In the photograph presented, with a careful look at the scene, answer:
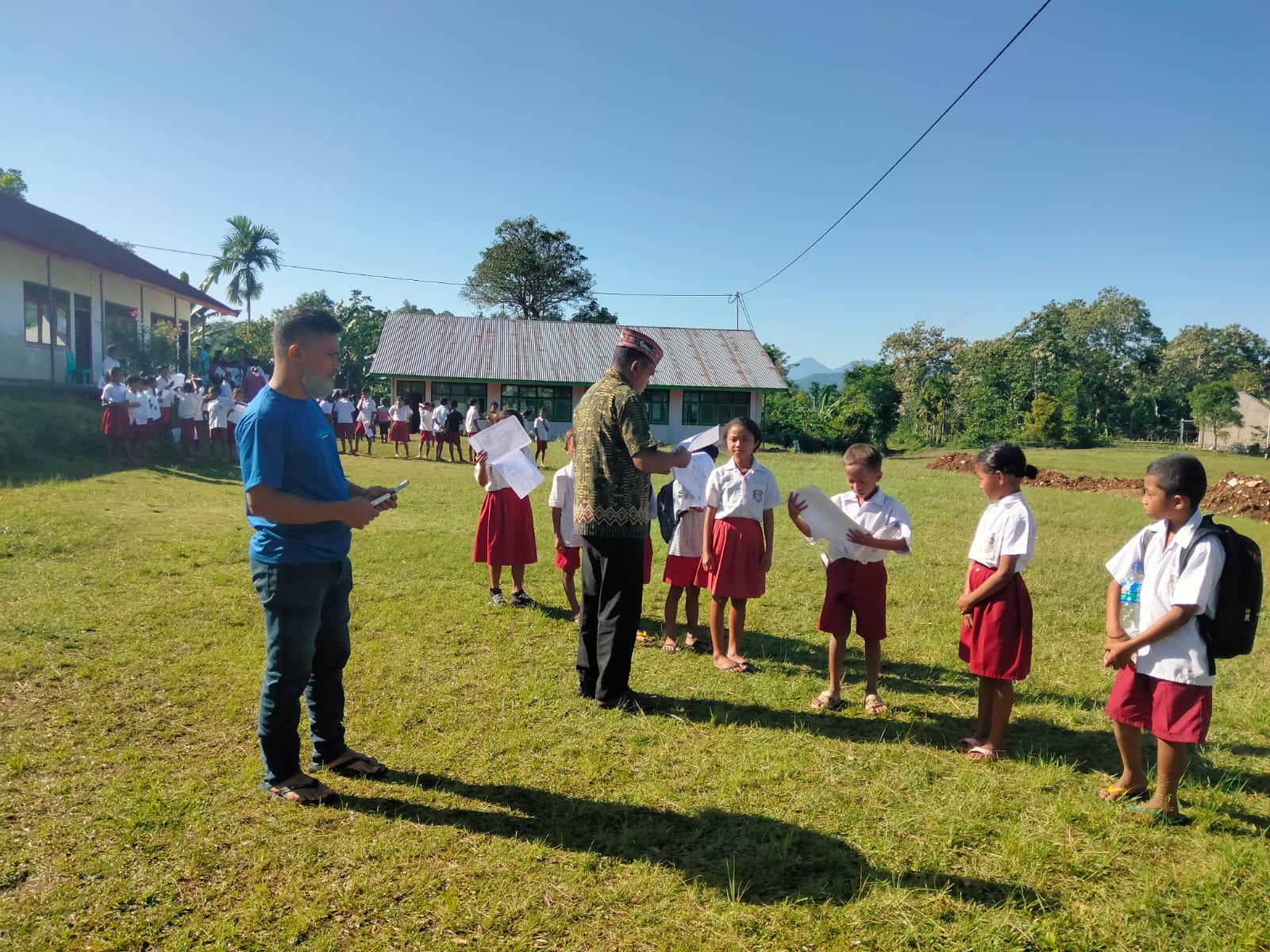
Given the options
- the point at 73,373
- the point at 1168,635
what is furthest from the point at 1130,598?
the point at 73,373

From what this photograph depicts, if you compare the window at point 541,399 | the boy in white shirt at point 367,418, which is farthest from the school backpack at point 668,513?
the window at point 541,399

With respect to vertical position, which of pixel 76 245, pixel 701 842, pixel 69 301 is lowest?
pixel 701 842

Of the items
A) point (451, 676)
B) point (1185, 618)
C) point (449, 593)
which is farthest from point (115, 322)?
point (1185, 618)

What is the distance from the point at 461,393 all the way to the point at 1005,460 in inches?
1116

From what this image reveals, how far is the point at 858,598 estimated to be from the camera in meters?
4.39

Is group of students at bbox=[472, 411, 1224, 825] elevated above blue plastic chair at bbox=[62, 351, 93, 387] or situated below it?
below

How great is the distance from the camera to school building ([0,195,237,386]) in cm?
1748

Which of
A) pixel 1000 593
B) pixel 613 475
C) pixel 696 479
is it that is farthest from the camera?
pixel 696 479

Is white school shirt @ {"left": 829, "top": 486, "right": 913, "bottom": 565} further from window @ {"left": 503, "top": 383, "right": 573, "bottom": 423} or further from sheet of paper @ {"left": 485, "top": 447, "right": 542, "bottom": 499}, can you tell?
window @ {"left": 503, "top": 383, "right": 573, "bottom": 423}

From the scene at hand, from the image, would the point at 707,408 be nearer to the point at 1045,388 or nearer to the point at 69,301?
the point at 1045,388

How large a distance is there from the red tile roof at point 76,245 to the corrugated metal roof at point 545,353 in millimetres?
6596

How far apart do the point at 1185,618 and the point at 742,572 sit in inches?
94.6

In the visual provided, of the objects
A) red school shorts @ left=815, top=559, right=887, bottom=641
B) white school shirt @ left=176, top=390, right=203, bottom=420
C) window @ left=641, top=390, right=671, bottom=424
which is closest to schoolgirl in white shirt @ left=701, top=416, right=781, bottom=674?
red school shorts @ left=815, top=559, right=887, bottom=641

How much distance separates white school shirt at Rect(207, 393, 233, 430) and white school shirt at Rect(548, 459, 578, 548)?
13381 millimetres
